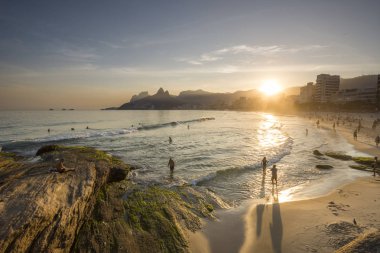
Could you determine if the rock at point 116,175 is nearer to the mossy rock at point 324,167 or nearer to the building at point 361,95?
the mossy rock at point 324,167

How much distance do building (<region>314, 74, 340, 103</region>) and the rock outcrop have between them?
18766 centimetres

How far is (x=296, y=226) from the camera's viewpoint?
37.1 feet

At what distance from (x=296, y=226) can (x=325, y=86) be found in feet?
631

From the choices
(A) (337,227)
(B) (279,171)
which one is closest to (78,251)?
(A) (337,227)

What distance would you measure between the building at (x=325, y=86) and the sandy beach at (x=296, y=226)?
18201 cm

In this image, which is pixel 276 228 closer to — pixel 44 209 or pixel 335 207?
pixel 335 207

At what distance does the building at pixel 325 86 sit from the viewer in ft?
572

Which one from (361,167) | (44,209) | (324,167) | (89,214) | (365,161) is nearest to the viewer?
(44,209)

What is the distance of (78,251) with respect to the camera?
8.08 m

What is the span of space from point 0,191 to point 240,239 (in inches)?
390

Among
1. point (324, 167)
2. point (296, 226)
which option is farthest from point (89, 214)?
point (324, 167)

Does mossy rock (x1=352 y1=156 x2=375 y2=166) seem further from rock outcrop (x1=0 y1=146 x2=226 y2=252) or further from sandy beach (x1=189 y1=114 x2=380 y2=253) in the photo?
rock outcrop (x1=0 y1=146 x2=226 y2=252)

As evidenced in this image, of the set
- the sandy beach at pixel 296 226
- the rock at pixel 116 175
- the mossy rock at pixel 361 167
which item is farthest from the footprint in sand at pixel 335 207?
the rock at pixel 116 175

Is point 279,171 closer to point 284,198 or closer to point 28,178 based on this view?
point 284,198
